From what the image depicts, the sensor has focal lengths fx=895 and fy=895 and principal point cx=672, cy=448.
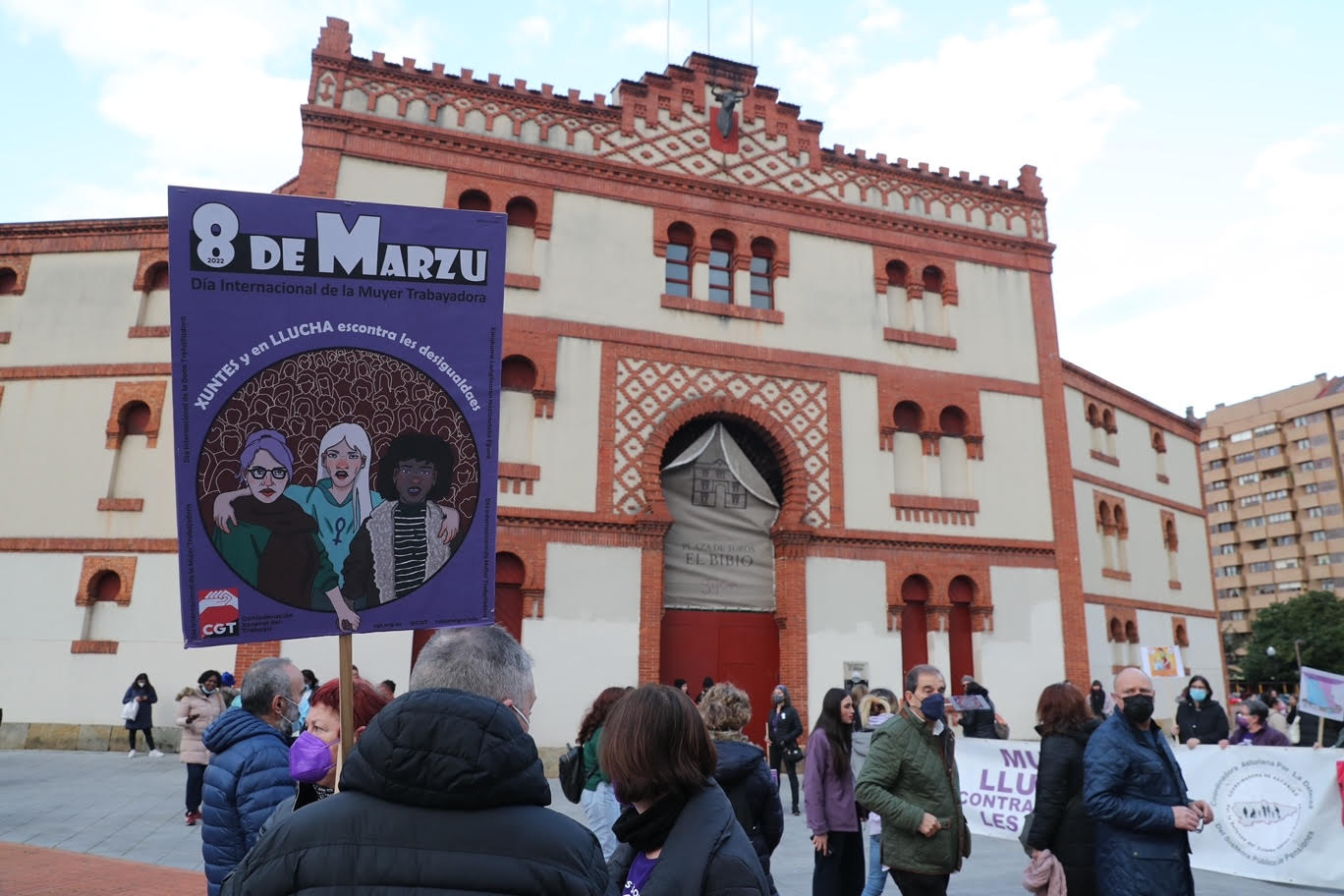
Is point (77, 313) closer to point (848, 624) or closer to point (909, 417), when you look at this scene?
point (848, 624)

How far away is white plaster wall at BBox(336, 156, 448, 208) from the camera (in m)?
17.1

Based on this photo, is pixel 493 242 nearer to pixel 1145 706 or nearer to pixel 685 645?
pixel 1145 706

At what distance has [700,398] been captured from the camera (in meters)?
17.9

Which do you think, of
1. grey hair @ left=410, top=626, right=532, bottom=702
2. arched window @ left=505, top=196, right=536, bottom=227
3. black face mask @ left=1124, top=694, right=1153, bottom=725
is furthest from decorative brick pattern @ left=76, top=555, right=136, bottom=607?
black face mask @ left=1124, top=694, right=1153, bottom=725

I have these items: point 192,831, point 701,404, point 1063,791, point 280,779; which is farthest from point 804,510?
point 280,779

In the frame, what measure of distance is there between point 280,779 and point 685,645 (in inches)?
544

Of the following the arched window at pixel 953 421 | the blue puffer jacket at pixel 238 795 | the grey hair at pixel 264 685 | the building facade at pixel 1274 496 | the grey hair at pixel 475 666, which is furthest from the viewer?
the building facade at pixel 1274 496

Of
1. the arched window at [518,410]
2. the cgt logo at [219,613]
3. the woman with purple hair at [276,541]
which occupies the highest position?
the arched window at [518,410]

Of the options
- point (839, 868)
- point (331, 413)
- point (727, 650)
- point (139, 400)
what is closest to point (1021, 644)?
point (727, 650)

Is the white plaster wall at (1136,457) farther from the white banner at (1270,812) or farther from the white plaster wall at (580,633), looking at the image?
the white banner at (1270,812)

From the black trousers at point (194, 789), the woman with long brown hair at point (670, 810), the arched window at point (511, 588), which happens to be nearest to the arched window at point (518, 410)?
the arched window at point (511, 588)

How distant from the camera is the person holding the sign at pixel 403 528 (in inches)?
129

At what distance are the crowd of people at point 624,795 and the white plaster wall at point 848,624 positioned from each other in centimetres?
1043

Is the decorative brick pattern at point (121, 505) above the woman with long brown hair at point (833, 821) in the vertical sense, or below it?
above
